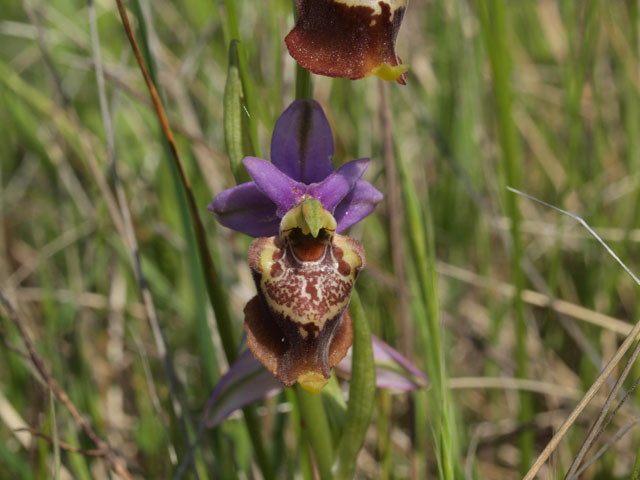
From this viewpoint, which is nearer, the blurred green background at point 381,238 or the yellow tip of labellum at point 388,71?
the yellow tip of labellum at point 388,71

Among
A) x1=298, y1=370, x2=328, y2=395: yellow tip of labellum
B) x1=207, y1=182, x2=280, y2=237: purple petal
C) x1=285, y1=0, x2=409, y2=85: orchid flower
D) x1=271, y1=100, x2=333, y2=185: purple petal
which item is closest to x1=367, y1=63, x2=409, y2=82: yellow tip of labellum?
x1=285, y1=0, x2=409, y2=85: orchid flower

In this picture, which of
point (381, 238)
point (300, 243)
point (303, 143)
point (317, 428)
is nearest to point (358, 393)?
point (317, 428)

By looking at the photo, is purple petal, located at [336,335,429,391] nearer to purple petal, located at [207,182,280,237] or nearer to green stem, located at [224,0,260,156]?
purple petal, located at [207,182,280,237]

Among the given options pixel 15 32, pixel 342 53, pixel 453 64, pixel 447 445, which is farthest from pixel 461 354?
pixel 15 32

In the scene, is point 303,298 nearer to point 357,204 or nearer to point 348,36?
point 357,204

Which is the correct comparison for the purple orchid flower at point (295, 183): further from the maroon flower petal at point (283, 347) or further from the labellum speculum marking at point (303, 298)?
the maroon flower petal at point (283, 347)

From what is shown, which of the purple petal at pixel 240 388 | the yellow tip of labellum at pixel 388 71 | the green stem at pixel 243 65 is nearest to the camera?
the yellow tip of labellum at pixel 388 71

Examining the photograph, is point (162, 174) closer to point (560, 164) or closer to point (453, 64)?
point (453, 64)

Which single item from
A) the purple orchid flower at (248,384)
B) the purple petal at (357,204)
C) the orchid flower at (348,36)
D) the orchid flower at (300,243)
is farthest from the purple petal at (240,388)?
the orchid flower at (348,36)
